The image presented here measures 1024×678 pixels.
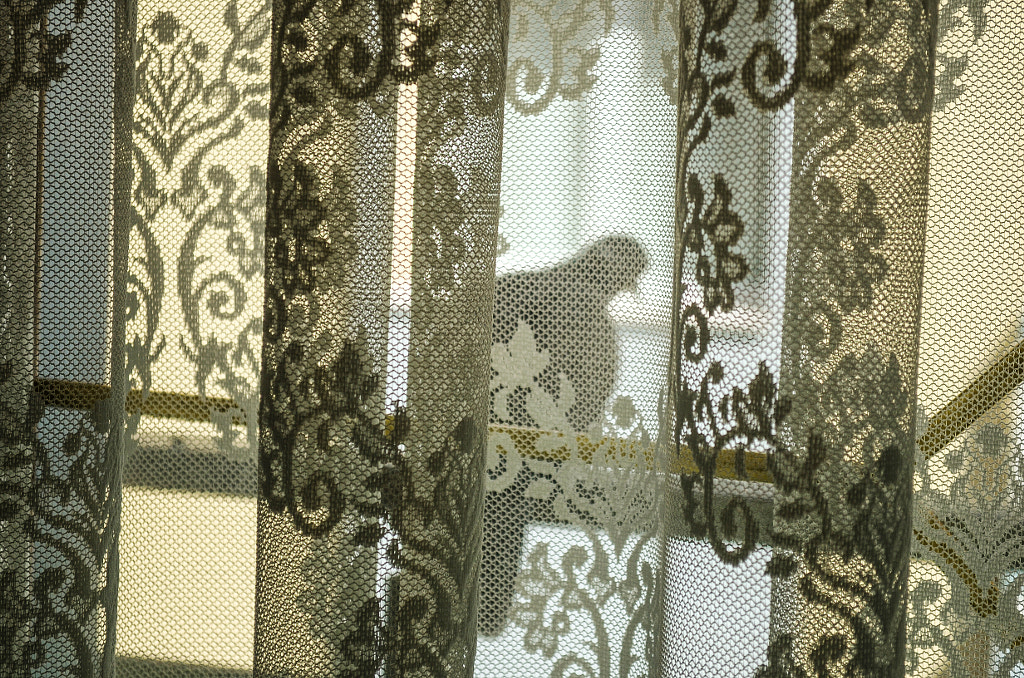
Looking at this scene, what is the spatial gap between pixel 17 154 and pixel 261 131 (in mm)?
157

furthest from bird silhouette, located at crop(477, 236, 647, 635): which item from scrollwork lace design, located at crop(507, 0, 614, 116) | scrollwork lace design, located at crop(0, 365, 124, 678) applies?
scrollwork lace design, located at crop(0, 365, 124, 678)

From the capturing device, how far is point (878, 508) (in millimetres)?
428

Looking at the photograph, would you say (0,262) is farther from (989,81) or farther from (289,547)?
(989,81)

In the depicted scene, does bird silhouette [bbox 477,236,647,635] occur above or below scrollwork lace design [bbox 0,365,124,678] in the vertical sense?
above

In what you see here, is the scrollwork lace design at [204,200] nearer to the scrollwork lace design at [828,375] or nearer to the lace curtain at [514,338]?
the lace curtain at [514,338]

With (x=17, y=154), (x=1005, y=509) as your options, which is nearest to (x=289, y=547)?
(x=17, y=154)

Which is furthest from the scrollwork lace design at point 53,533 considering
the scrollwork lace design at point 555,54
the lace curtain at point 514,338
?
the scrollwork lace design at point 555,54

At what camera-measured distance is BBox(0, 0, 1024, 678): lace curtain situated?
0.43 metres

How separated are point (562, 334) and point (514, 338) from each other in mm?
35

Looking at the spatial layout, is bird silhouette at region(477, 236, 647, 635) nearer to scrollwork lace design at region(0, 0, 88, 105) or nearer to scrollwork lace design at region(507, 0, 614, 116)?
scrollwork lace design at region(507, 0, 614, 116)

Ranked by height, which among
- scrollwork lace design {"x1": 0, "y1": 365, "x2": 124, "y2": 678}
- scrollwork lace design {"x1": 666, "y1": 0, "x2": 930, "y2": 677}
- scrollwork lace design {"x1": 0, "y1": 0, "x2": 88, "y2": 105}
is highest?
scrollwork lace design {"x1": 0, "y1": 0, "x2": 88, "y2": 105}

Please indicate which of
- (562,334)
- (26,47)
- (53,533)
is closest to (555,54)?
(562,334)

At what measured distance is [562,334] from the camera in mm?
563

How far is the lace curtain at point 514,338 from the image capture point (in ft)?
1.40
